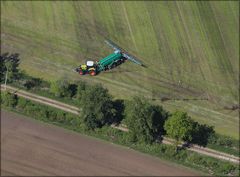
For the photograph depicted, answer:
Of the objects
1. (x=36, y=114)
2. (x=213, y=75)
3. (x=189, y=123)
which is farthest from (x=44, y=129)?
(x=213, y=75)

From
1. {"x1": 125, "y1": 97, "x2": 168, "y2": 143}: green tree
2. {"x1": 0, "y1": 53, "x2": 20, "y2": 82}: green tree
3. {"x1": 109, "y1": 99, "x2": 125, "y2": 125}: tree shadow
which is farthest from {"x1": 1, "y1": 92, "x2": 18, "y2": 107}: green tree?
{"x1": 125, "y1": 97, "x2": 168, "y2": 143}: green tree

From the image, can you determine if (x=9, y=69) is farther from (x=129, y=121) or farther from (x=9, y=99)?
(x=129, y=121)

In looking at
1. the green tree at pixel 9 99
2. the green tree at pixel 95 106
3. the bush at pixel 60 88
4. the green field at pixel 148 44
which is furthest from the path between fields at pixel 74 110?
the green field at pixel 148 44

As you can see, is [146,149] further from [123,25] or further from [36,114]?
[123,25]

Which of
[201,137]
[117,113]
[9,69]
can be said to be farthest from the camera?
[9,69]

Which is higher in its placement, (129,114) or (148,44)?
(148,44)

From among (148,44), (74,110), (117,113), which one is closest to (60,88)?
(74,110)

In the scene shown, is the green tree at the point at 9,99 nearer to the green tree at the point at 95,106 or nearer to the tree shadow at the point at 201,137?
the green tree at the point at 95,106

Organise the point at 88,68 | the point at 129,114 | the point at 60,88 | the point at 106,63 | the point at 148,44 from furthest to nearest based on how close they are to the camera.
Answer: the point at 148,44, the point at 106,63, the point at 88,68, the point at 60,88, the point at 129,114
